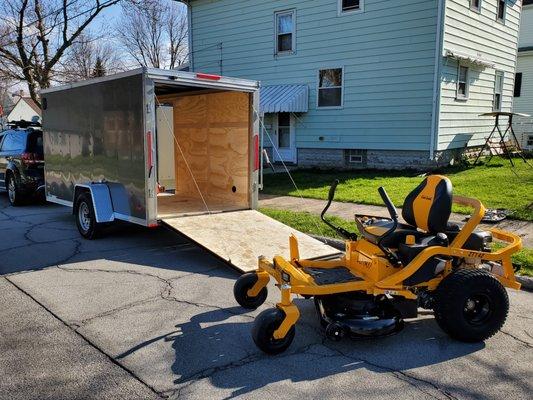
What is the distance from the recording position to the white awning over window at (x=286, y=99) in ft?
53.6

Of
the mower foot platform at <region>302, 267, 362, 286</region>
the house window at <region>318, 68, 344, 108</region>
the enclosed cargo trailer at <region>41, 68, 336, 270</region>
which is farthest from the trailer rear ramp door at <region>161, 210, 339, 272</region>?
the house window at <region>318, 68, 344, 108</region>

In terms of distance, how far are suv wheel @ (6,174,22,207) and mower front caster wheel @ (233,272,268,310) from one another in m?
8.68

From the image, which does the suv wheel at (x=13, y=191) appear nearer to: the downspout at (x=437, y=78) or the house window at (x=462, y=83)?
the downspout at (x=437, y=78)

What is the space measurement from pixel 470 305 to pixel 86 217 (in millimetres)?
6206

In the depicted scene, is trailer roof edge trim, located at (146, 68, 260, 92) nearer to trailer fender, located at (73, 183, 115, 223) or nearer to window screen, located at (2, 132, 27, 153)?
trailer fender, located at (73, 183, 115, 223)

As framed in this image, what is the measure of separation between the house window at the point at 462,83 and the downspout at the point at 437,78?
5.45ft

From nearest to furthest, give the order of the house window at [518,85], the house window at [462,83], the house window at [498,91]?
1. the house window at [462,83]
2. the house window at [498,91]
3. the house window at [518,85]

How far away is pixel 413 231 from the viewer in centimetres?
439

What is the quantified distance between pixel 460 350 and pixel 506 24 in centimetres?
1815

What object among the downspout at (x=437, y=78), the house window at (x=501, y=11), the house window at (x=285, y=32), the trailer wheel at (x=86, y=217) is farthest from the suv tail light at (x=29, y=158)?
the house window at (x=501, y=11)

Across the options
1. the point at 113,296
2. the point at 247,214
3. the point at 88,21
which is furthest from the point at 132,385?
the point at 88,21

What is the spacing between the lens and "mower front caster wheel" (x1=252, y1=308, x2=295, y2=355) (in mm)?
3818

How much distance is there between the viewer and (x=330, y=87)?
1655 centimetres

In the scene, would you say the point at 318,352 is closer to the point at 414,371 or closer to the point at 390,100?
the point at 414,371
